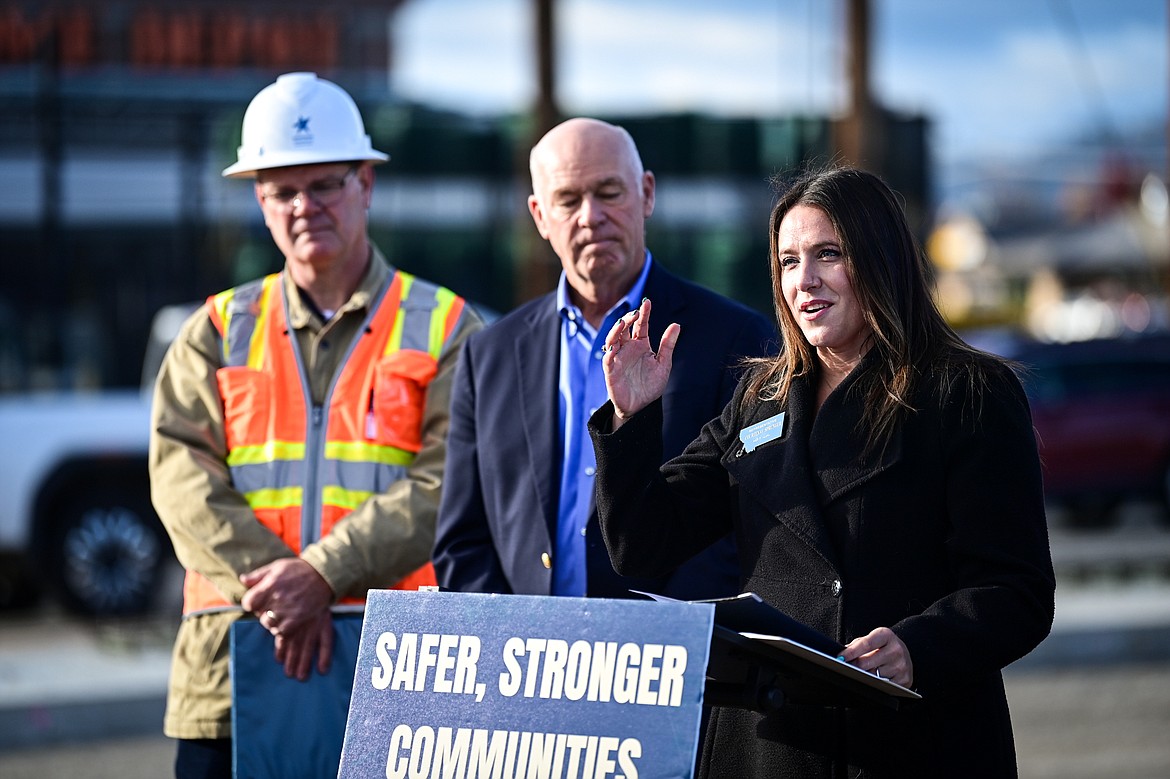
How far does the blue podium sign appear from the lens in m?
2.63

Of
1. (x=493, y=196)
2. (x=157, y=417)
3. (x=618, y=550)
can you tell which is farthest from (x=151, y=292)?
(x=618, y=550)

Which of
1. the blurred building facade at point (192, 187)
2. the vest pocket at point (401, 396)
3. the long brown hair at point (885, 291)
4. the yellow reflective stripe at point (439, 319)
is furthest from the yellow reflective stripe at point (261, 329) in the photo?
the blurred building facade at point (192, 187)

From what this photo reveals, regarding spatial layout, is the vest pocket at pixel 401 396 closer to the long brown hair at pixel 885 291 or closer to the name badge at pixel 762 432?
the name badge at pixel 762 432

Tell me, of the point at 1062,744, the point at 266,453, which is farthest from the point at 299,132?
the point at 1062,744

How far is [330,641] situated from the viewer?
13.8 feet

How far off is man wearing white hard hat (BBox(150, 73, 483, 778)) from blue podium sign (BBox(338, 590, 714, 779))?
1345mm

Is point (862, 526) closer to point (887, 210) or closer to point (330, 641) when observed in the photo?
point (887, 210)

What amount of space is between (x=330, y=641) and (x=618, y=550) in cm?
121

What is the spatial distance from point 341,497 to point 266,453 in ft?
0.75

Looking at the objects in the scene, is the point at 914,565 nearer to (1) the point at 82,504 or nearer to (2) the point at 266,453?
(2) the point at 266,453

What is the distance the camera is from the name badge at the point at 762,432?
3191 mm

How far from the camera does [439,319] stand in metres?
4.59

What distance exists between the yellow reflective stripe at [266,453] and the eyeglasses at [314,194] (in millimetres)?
654

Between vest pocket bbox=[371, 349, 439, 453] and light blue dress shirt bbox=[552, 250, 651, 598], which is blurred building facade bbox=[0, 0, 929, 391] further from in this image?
light blue dress shirt bbox=[552, 250, 651, 598]
